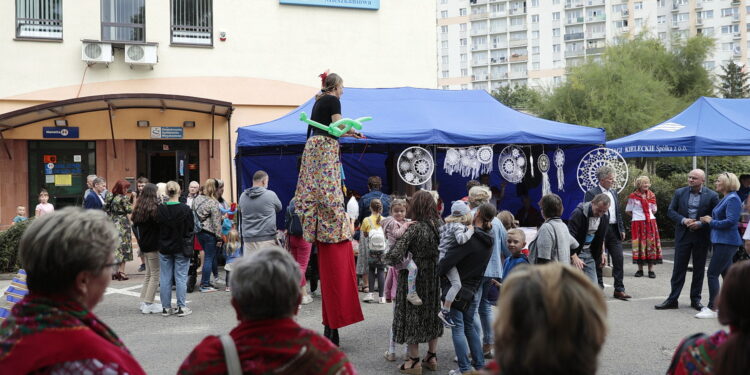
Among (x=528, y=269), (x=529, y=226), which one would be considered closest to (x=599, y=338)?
(x=528, y=269)

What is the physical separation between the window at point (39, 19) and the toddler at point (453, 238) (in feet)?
48.1

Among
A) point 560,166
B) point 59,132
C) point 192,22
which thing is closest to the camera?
point 560,166

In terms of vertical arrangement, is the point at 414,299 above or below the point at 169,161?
below

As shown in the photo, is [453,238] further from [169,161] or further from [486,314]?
[169,161]

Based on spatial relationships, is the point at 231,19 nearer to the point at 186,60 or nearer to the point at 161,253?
the point at 186,60

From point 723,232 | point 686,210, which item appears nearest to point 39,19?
point 686,210

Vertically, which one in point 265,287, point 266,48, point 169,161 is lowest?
point 265,287

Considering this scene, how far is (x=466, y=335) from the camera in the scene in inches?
217

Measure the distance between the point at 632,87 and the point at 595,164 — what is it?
23.0 metres

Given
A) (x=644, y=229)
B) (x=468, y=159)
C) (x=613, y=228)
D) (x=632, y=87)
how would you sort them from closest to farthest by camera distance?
(x=613, y=228) → (x=468, y=159) → (x=644, y=229) → (x=632, y=87)

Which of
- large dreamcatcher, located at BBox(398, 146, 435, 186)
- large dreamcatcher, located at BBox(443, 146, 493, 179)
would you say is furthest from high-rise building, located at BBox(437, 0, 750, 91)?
large dreamcatcher, located at BBox(398, 146, 435, 186)

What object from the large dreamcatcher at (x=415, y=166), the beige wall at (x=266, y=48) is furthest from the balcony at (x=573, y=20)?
the large dreamcatcher at (x=415, y=166)

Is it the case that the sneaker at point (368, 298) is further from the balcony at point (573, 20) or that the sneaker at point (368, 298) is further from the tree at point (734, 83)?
the balcony at point (573, 20)

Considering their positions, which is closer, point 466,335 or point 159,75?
point 466,335
